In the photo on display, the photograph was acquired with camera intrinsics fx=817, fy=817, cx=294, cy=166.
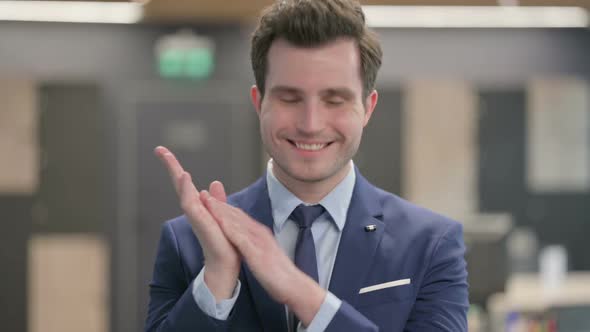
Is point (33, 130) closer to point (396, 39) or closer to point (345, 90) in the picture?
point (396, 39)

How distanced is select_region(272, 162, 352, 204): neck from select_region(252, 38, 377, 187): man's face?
65mm

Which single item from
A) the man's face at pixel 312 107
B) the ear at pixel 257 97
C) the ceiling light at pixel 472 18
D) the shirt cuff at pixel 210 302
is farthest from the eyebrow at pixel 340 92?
the ceiling light at pixel 472 18

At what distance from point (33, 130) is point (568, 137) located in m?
4.32

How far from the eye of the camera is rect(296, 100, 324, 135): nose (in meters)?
1.44

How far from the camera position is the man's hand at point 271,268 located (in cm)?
138

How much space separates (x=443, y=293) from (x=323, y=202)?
0.29 meters

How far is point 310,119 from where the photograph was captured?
1.44 metres

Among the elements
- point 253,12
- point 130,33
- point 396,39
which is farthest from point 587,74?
point 130,33

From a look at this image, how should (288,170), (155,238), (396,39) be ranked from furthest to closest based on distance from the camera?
(396,39)
(155,238)
(288,170)

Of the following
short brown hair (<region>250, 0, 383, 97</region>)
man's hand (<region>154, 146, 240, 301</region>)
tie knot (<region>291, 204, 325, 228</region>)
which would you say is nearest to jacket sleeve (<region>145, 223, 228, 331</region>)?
man's hand (<region>154, 146, 240, 301</region>)

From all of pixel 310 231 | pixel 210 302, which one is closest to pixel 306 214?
pixel 310 231

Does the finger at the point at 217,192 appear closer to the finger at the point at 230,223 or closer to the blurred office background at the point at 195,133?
the finger at the point at 230,223

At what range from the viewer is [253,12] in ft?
18.8

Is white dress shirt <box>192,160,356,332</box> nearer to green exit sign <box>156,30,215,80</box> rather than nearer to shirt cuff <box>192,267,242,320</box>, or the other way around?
shirt cuff <box>192,267,242,320</box>
